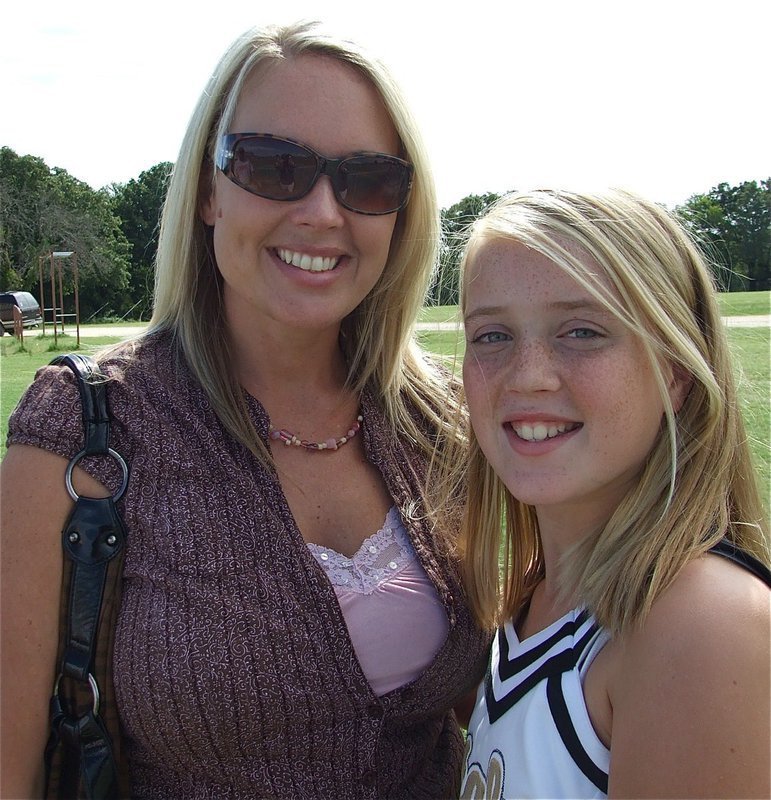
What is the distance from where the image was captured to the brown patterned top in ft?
5.72

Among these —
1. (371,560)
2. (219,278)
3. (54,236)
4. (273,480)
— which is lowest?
(371,560)

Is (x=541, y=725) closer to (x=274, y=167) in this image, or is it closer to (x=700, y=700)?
(x=700, y=700)

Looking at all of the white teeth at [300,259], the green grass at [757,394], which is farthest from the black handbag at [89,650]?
the green grass at [757,394]

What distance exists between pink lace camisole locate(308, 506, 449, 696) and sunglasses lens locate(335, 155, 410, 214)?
89cm

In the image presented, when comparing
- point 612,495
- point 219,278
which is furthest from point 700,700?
point 219,278

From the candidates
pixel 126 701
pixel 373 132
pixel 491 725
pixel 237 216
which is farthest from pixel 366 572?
pixel 373 132

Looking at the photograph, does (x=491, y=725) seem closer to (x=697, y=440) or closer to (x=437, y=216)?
(x=697, y=440)

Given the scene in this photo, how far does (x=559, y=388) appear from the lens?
5.23ft

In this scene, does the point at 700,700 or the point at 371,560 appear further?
the point at 371,560

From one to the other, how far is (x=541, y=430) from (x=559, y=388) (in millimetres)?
97

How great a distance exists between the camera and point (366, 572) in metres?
1.96

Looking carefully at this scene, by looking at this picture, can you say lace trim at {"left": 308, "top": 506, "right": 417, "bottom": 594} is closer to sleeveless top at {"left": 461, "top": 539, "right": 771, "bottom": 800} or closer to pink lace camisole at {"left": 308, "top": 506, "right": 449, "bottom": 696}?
pink lace camisole at {"left": 308, "top": 506, "right": 449, "bottom": 696}

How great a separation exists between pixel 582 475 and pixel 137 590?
1.03 metres

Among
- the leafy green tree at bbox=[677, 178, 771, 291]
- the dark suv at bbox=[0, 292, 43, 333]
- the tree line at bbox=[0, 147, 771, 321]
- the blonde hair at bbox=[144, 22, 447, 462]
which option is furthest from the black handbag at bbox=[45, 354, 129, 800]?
the tree line at bbox=[0, 147, 771, 321]
